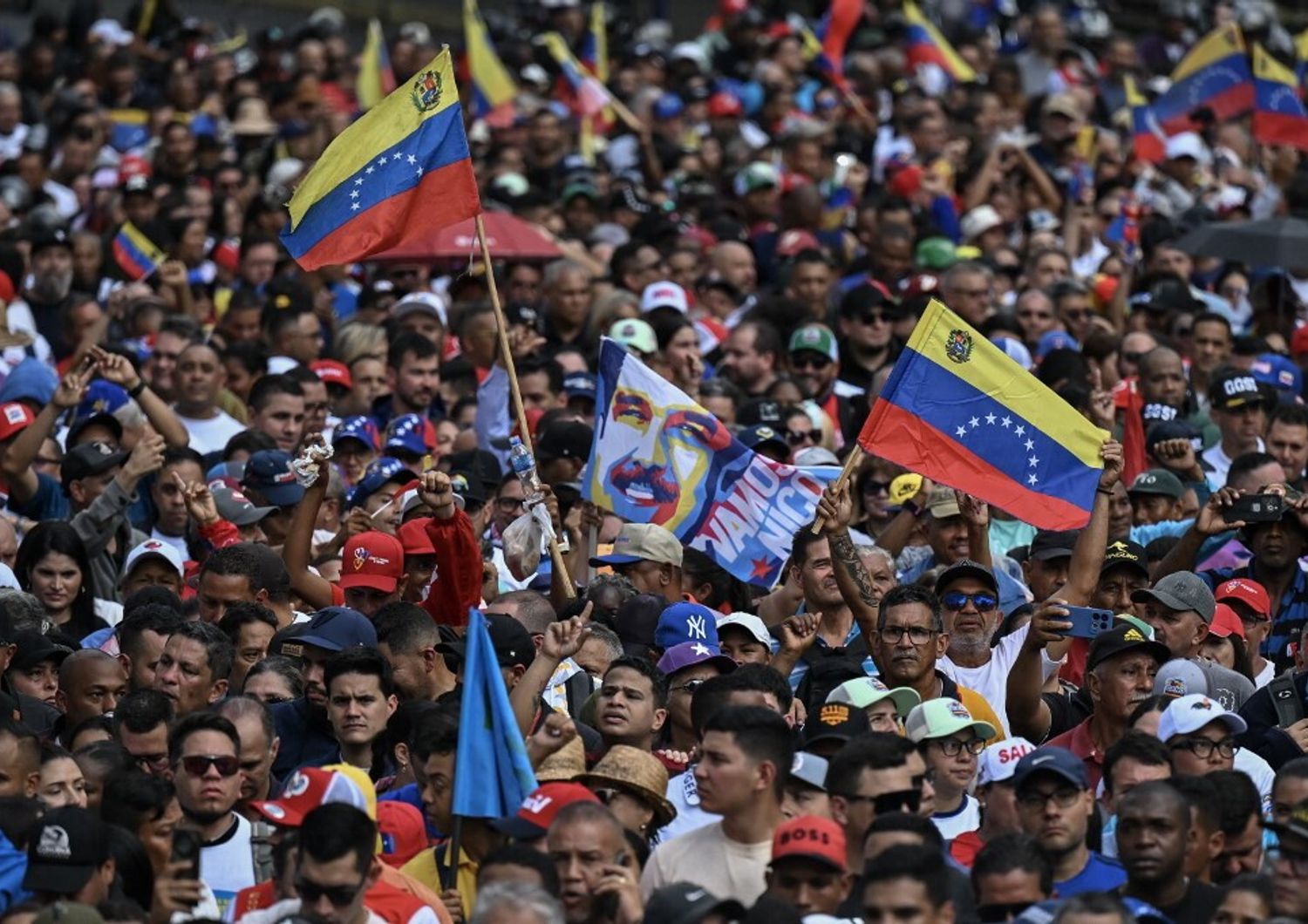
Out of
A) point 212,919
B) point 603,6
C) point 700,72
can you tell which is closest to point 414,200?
point 212,919

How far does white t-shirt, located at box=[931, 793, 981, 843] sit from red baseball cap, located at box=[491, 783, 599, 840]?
133cm

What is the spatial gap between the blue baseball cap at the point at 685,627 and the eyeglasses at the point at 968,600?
0.93 meters

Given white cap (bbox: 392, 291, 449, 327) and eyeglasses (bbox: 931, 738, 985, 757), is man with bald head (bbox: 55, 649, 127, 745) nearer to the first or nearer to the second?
eyeglasses (bbox: 931, 738, 985, 757)

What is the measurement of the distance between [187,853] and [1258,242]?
10372mm

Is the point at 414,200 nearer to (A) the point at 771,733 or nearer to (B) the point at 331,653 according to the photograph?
(B) the point at 331,653

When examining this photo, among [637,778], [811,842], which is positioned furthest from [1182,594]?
[811,842]

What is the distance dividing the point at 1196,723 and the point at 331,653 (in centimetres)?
316

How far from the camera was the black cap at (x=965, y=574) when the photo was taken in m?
11.9

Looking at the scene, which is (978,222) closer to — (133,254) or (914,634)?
(133,254)

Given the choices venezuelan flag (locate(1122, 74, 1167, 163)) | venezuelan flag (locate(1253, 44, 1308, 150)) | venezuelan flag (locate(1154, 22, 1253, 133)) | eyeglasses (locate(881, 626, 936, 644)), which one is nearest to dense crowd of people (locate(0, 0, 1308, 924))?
eyeglasses (locate(881, 626, 936, 644))

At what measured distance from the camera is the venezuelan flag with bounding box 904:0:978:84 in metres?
25.6

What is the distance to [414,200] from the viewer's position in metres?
13.1

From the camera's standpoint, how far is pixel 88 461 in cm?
1388

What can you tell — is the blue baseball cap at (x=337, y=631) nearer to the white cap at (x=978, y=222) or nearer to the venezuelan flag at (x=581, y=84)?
the white cap at (x=978, y=222)
